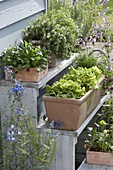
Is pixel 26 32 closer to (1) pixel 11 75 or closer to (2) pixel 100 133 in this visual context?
(1) pixel 11 75

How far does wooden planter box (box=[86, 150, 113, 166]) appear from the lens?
345 centimetres

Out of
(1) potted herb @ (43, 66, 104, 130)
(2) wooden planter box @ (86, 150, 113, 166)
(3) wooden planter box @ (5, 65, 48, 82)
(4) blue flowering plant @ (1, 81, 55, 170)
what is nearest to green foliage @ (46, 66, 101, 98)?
(1) potted herb @ (43, 66, 104, 130)

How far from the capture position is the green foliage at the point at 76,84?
3.21m

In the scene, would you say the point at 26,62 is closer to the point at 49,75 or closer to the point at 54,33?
the point at 49,75

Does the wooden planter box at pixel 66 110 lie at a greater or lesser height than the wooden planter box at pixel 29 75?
lesser

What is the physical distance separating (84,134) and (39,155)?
1062 millimetres

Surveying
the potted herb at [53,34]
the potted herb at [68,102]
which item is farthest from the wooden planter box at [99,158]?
the potted herb at [53,34]

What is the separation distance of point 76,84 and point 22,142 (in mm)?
546

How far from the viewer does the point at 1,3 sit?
3.19m

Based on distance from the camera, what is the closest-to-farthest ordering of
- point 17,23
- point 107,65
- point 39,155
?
point 39,155 → point 17,23 → point 107,65

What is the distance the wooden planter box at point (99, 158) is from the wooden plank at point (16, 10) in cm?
112

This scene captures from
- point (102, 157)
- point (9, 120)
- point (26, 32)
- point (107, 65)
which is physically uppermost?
point (26, 32)

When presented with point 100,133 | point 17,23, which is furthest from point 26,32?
point 100,133

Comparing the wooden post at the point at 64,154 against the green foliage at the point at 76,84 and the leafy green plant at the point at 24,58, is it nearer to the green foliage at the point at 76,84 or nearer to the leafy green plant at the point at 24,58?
the green foliage at the point at 76,84
